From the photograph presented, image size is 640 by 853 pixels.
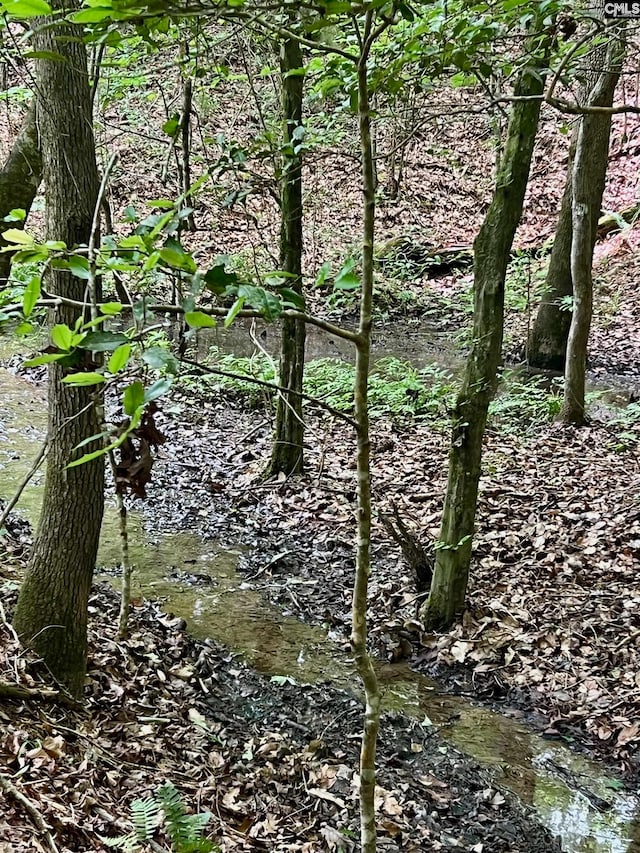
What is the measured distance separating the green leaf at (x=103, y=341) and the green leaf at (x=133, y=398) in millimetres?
87

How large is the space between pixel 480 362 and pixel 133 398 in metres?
3.85

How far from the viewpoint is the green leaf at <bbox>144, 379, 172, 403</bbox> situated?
4.00 feet

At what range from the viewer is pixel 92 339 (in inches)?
49.9

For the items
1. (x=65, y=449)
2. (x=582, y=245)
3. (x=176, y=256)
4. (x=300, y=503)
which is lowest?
(x=300, y=503)

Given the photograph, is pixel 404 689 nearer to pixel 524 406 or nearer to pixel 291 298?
pixel 291 298

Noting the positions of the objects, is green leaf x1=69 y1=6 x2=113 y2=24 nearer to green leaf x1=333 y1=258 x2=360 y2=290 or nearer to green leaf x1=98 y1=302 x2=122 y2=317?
green leaf x1=98 y1=302 x2=122 y2=317

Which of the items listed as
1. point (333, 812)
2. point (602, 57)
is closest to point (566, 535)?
point (333, 812)

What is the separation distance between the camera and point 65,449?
350 centimetres

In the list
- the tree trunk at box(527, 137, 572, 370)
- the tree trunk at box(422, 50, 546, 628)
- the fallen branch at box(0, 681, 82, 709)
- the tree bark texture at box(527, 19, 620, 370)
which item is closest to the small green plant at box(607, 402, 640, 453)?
the tree bark texture at box(527, 19, 620, 370)

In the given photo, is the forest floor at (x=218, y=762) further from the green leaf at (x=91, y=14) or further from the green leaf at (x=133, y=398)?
the green leaf at (x=91, y=14)

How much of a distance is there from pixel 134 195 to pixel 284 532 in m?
11.7

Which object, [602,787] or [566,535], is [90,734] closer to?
[602,787]

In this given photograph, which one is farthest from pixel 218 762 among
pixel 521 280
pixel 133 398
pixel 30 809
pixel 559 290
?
pixel 521 280

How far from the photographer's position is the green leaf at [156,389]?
1.22 meters
